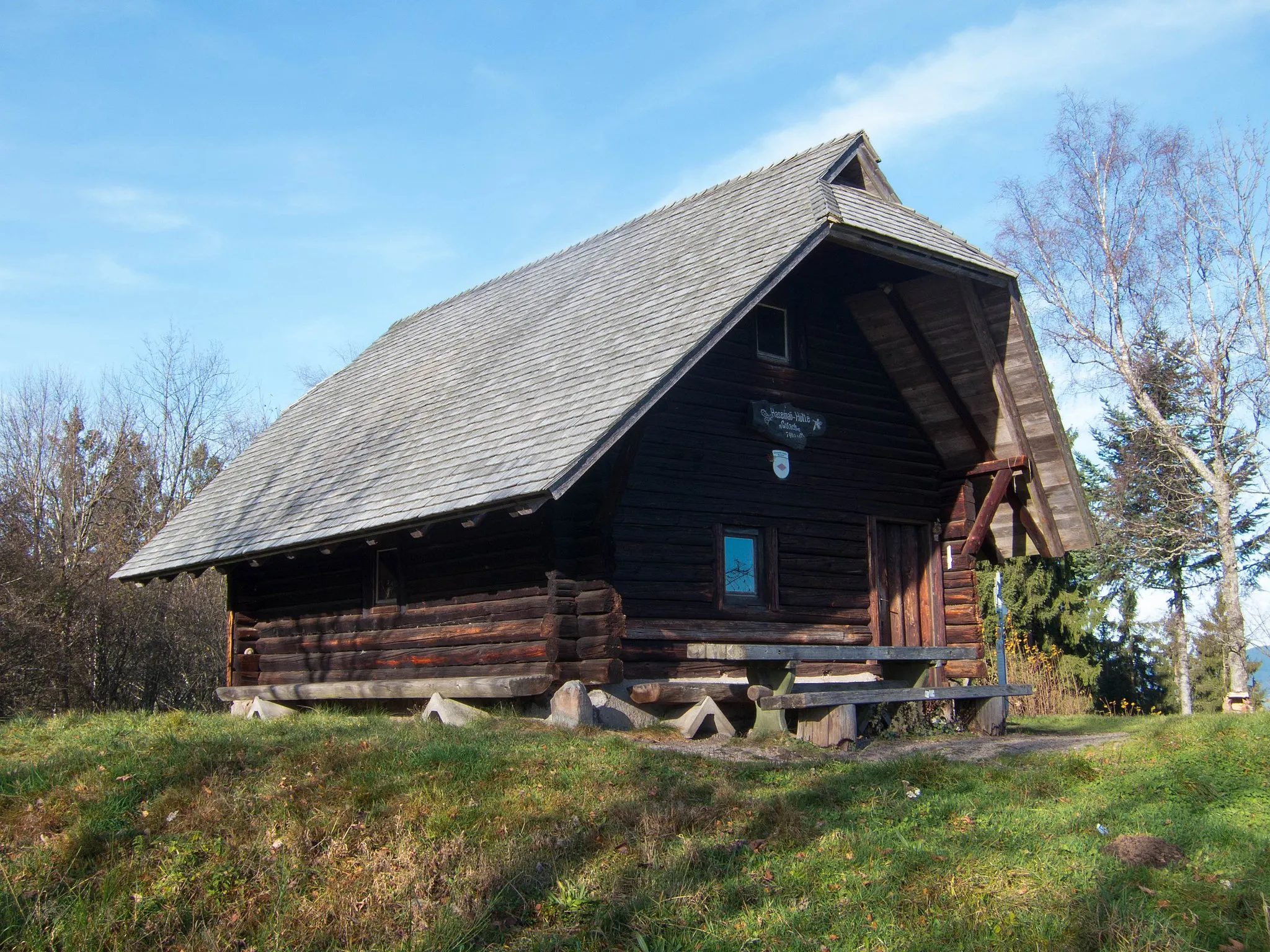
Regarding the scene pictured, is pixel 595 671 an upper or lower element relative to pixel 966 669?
upper

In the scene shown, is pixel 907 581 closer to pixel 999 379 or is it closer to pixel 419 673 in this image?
pixel 999 379

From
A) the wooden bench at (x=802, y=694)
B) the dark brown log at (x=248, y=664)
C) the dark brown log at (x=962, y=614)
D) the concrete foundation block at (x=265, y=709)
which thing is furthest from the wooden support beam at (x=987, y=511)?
the dark brown log at (x=248, y=664)

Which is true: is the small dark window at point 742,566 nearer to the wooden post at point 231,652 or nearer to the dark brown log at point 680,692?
the dark brown log at point 680,692

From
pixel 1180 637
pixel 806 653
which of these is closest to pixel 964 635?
pixel 806 653

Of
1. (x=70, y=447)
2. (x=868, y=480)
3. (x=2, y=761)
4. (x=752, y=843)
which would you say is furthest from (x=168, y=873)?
(x=70, y=447)

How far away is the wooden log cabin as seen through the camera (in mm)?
12250

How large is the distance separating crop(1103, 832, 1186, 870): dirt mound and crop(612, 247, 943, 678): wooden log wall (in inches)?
253

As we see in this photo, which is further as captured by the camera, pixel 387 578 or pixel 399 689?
pixel 387 578

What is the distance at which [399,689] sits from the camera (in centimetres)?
1373

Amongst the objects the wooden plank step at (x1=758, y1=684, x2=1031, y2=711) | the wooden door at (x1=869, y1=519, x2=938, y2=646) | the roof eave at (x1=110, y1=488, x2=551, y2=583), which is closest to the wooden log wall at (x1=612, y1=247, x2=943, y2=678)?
the wooden door at (x1=869, y1=519, x2=938, y2=646)

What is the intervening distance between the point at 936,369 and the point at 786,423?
7.79ft

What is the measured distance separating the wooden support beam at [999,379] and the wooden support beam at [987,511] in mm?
418

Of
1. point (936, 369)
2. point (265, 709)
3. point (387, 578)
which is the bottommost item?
point (265, 709)

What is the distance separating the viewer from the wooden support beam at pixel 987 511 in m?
15.5
